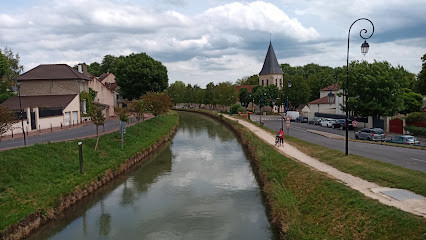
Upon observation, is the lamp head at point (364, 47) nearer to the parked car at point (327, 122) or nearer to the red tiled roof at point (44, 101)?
the parked car at point (327, 122)

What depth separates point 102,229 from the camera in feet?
48.5

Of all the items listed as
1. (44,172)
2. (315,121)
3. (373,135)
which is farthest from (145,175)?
(315,121)

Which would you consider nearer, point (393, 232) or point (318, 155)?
point (393, 232)

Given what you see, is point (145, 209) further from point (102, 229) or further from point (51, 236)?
point (51, 236)

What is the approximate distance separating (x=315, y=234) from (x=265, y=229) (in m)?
2.95

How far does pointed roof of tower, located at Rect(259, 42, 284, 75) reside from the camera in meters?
105

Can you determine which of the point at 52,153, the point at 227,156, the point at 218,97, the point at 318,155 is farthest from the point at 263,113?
the point at 52,153

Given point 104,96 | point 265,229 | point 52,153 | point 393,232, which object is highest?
point 104,96

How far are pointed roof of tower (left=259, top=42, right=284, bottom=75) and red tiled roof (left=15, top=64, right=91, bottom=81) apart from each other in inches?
2780

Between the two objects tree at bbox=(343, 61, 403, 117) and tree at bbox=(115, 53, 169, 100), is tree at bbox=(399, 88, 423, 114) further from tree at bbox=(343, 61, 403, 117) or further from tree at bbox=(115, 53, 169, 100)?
tree at bbox=(115, 53, 169, 100)

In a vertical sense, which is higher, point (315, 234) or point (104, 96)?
point (104, 96)

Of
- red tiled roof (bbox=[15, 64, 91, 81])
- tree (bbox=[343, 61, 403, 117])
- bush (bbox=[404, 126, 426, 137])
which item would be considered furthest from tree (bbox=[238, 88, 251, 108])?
bush (bbox=[404, 126, 426, 137])

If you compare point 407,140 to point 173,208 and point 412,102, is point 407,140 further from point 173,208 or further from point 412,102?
point 173,208

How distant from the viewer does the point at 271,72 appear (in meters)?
105
